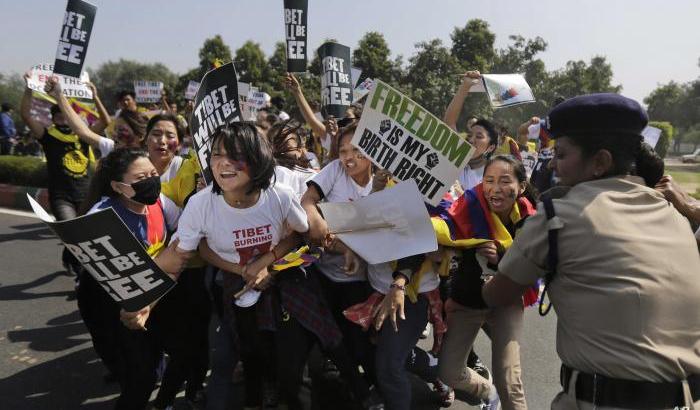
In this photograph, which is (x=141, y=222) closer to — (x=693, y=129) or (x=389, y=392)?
(x=389, y=392)

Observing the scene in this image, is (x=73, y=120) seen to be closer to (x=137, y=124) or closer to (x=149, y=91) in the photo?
(x=137, y=124)

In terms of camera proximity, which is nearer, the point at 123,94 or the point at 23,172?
the point at 123,94

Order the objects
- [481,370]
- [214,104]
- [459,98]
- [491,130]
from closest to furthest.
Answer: [214,104] < [481,370] < [459,98] < [491,130]

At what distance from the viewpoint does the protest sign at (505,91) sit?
4620mm

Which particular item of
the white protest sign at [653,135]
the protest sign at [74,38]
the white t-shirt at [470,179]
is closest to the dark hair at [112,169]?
the white t-shirt at [470,179]

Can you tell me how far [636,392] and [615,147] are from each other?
0.75 m

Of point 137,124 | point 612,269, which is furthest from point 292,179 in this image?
point 612,269

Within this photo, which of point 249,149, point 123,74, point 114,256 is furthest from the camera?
point 123,74

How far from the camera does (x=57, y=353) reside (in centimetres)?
387

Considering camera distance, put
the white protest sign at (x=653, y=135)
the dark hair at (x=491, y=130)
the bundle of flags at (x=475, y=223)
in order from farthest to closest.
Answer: the white protest sign at (x=653, y=135), the dark hair at (x=491, y=130), the bundle of flags at (x=475, y=223)

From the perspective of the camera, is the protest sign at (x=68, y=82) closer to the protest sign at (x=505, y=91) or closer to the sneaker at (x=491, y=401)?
the protest sign at (x=505, y=91)

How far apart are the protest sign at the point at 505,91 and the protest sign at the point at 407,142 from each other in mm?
2096

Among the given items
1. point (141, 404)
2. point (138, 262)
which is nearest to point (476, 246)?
point (138, 262)

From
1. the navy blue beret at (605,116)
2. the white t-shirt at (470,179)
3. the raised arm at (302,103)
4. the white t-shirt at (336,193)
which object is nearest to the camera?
the navy blue beret at (605,116)
